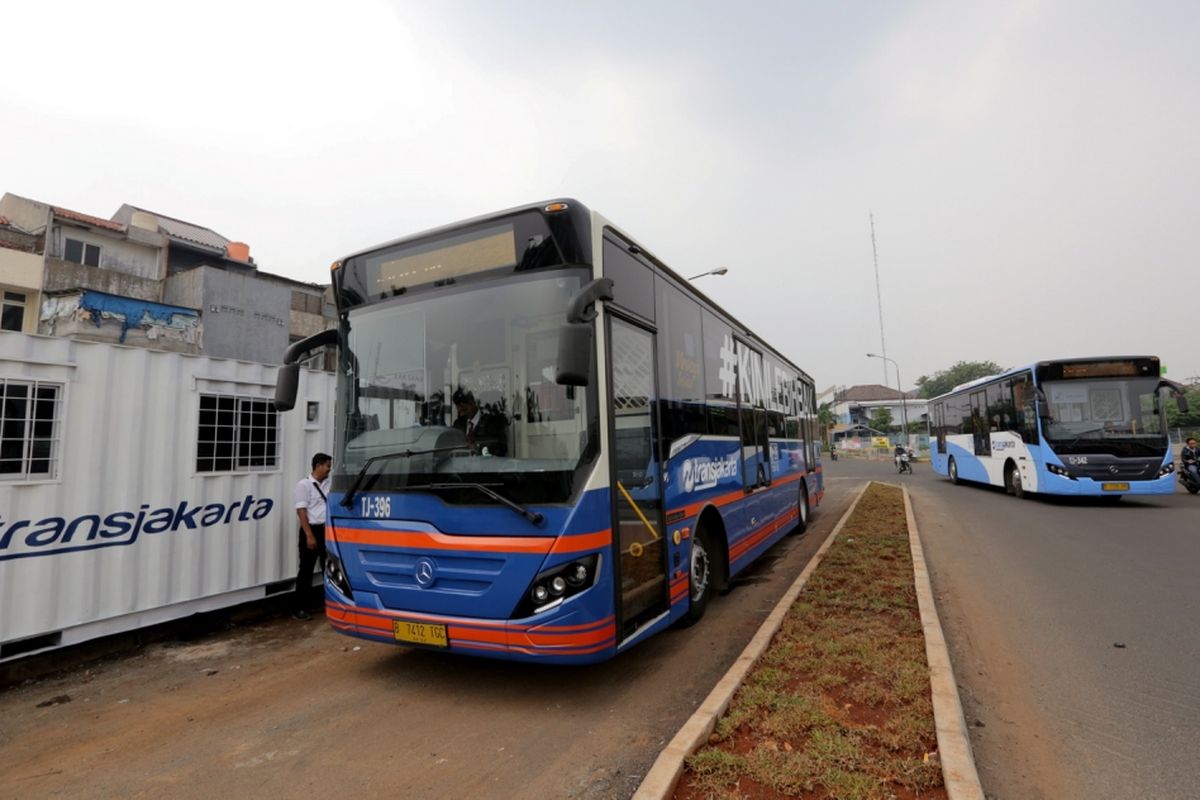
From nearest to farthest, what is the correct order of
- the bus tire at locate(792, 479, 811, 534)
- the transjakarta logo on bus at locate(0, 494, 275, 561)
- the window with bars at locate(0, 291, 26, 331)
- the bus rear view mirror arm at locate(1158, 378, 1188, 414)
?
the transjakarta logo on bus at locate(0, 494, 275, 561), the bus tire at locate(792, 479, 811, 534), the bus rear view mirror arm at locate(1158, 378, 1188, 414), the window with bars at locate(0, 291, 26, 331)

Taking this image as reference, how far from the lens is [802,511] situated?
1113 cm

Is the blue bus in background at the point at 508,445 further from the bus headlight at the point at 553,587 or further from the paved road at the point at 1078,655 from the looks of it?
the paved road at the point at 1078,655

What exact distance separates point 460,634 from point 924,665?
3146 mm

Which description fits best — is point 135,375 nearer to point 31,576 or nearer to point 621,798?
point 31,576

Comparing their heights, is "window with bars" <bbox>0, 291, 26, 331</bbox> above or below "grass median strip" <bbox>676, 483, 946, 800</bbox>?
above

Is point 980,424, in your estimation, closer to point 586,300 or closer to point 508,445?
point 586,300

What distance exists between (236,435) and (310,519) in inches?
44.2

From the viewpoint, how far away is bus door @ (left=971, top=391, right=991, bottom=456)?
16.6 metres

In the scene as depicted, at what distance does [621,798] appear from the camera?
2805mm

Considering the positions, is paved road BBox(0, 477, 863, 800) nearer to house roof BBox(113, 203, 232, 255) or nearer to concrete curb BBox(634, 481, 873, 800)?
concrete curb BBox(634, 481, 873, 800)

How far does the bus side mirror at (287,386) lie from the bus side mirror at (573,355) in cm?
264

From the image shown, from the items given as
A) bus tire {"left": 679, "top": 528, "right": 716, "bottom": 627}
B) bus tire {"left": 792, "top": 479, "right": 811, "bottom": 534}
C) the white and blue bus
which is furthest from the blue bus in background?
the white and blue bus

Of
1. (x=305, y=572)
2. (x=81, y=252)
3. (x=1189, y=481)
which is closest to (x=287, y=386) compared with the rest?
(x=305, y=572)

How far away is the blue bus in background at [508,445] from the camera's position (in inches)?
142
